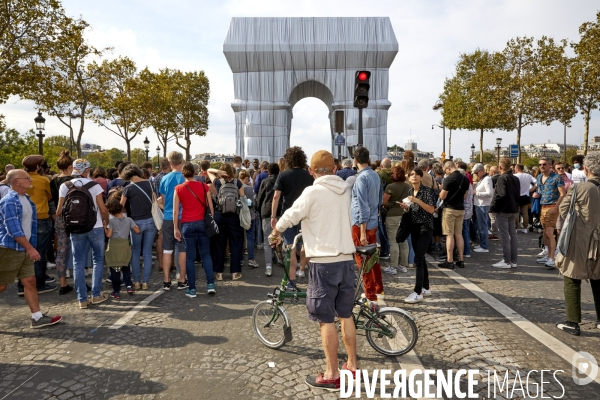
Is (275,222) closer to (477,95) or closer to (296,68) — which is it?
(296,68)

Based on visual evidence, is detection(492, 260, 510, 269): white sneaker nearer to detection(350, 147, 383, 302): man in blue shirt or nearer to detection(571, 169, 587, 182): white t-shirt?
detection(571, 169, 587, 182): white t-shirt

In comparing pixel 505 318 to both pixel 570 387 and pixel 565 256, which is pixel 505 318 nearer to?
pixel 565 256

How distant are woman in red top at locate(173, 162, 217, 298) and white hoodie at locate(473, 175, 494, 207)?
5604 mm

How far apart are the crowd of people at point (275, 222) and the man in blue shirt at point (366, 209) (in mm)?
13

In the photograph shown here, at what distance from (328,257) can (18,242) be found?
132 inches

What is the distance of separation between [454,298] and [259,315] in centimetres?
275

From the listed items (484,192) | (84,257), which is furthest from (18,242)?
(484,192)

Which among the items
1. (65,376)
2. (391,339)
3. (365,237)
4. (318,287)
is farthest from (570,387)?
(65,376)

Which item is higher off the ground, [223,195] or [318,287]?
[223,195]

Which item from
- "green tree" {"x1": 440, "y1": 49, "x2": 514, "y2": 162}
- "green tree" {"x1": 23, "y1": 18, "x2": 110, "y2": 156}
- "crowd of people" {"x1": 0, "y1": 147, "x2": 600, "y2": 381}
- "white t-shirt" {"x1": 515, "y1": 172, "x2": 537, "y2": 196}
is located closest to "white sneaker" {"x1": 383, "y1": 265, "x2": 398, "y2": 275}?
"crowd of people" {"x1": 0, "y1": 147, "x2": 600, "y2": 381}

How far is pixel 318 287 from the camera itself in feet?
10.4

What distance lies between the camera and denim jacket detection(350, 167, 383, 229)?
5168 mm

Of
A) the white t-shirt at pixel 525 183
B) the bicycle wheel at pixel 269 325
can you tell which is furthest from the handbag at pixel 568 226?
the white t-shirt at pixel 525 183

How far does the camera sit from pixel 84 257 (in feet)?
18.0
